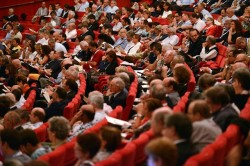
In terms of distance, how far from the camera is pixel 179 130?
2531mm

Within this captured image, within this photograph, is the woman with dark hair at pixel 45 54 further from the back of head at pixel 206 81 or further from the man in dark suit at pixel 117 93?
the back of head at pixel 206 81

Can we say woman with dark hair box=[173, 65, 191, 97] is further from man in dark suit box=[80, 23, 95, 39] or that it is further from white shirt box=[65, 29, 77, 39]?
white shirt box=[65, 29, 77, 39]

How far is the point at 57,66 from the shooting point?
6367 mm

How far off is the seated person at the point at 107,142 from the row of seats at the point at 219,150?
450 mm

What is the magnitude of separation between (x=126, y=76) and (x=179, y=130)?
2.32 metres

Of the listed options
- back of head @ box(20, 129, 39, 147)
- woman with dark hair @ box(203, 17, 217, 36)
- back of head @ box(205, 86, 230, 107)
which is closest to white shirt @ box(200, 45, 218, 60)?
woman with dark hair @ box(203, 17, 217, 36)

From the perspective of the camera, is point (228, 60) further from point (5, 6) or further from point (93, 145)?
point (5, 6)

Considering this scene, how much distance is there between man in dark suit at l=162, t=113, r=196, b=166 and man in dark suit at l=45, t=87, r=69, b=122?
1.97 m

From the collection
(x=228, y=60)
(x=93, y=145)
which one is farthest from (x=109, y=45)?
(x=93, y=145)

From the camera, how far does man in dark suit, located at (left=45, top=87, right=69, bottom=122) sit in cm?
442

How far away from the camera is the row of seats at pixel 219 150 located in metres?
2.45

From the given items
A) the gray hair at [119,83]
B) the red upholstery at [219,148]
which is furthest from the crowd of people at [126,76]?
the red upholstery at [219,148]

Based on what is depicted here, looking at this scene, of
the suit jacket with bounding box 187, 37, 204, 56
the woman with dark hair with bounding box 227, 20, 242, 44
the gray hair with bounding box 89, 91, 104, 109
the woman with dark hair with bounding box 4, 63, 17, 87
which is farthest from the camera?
the suit jacket with bounding box 187, 37, 204, 56

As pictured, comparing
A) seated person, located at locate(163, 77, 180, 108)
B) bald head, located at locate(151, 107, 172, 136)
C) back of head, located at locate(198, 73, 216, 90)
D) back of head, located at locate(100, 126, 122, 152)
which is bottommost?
seated person, located at locate(163, 77, 180, 108)
